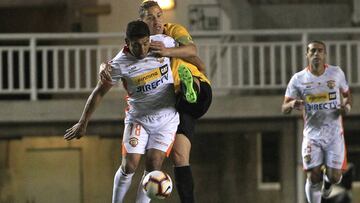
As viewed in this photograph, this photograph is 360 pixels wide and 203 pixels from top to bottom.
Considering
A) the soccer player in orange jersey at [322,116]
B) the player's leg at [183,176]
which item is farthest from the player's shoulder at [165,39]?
the soccer player in orange jersey at [322,116]

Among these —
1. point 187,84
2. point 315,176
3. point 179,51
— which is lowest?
point 315,176

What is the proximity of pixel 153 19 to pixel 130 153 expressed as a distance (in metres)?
1.12

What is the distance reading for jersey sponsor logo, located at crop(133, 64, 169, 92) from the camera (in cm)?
831

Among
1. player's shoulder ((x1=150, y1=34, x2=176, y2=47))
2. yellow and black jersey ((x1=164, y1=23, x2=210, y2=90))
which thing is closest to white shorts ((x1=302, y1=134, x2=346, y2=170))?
yellow and black jersey ((x1=164, y1=23, x2=210, y2=90))

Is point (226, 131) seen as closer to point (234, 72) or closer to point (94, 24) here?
point (234, 72)

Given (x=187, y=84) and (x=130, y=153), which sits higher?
(x=187, y=84)

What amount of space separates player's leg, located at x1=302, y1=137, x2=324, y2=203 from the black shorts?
2.73m

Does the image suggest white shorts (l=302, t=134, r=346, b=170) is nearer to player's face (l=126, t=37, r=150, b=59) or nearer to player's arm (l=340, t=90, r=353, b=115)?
player's arm (l=340, t=90, r=353, b=115)

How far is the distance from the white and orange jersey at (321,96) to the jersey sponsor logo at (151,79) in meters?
3.24

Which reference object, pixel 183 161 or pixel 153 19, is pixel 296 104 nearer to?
pixel 183 161

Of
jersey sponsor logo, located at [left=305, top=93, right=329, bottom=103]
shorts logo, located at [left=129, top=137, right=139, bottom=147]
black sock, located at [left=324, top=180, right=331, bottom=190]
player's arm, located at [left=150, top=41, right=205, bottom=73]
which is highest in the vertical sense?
player's arm, located at [left=150, top=41, right=205, bottom=73]

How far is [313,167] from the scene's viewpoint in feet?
37.2

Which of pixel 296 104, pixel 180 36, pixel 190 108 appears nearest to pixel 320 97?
pixel 296 104

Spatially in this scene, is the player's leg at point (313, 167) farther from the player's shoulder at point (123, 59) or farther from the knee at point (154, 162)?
the player's shoulder at point (123, 59)
